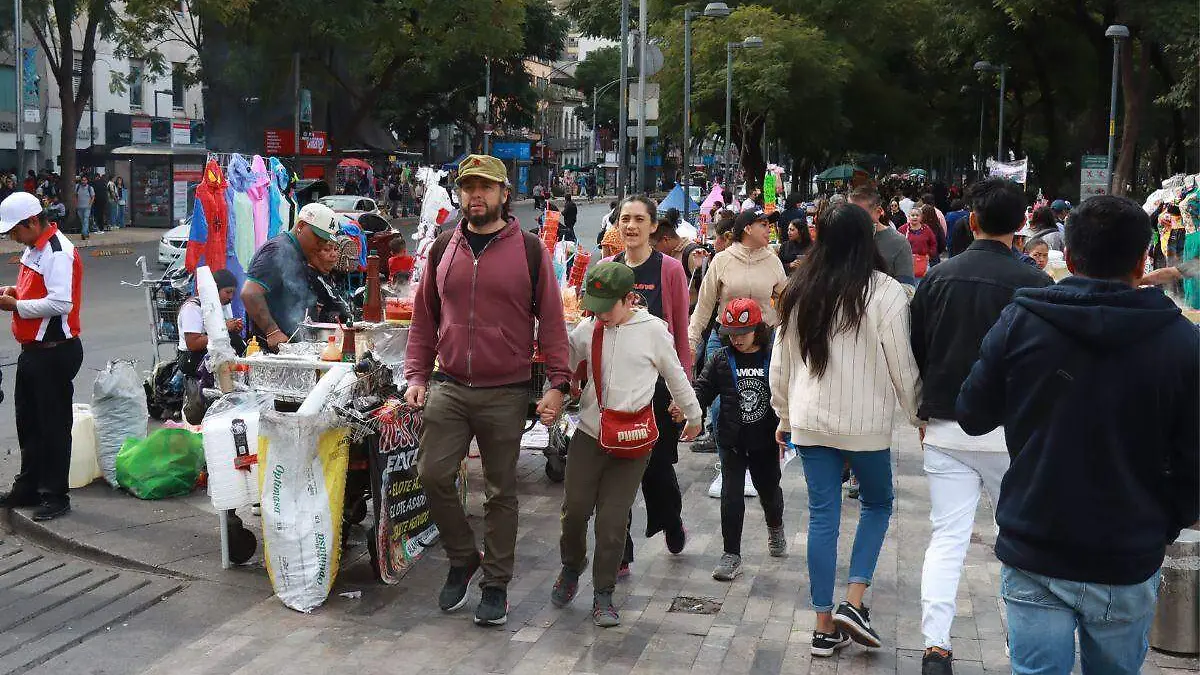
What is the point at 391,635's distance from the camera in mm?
5555

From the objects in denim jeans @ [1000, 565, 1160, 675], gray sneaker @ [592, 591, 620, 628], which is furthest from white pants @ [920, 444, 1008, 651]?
denim jeans @ [1000, 565, 1160, 675]

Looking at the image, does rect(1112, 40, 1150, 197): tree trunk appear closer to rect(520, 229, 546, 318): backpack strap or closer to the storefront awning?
the storefront awning

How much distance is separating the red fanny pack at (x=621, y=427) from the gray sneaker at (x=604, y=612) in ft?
1.94

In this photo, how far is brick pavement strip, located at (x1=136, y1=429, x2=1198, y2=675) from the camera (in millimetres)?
5195

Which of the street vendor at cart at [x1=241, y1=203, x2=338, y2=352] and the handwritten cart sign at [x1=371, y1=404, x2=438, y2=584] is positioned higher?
the street vendor at cart at [x1=241, y1=203, x2=338, y2=352]

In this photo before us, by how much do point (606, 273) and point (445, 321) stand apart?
734mm

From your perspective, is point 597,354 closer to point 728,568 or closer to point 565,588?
point 565,588

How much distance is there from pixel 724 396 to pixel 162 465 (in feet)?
11.1

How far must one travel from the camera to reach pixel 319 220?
7.14m

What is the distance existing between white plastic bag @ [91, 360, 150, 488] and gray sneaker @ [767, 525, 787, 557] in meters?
3.85

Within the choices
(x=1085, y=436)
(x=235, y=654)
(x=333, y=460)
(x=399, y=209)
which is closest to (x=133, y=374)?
(x=333, y=460)

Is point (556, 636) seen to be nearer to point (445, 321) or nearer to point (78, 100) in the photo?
point (445, 321)

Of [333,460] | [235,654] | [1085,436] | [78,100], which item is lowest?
[235,654]

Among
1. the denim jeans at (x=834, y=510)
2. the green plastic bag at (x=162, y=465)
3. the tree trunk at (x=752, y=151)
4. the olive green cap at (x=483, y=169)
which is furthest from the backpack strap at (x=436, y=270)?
the tree trunk at (x=752, y=151)
